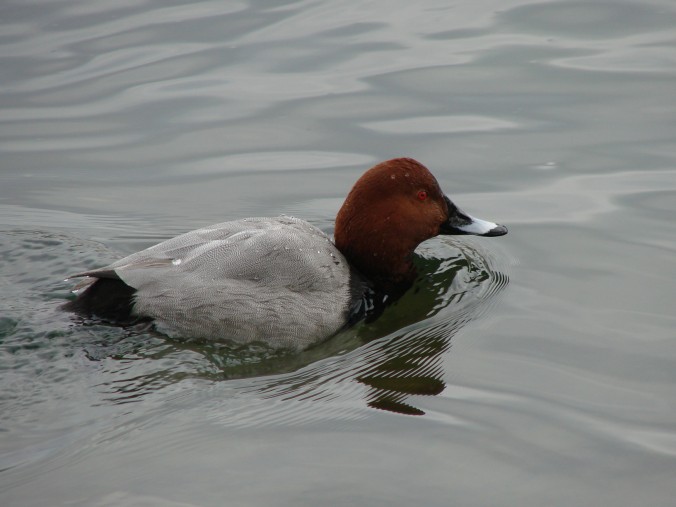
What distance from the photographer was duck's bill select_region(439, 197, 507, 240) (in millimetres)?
6516

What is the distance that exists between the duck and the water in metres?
0.14

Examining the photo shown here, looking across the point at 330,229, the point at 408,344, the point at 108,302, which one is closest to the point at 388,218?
the point at 408,344

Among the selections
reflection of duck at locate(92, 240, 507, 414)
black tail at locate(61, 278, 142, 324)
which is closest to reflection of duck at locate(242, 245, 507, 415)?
reflection of duck at locate(92, 240, 507, 414)

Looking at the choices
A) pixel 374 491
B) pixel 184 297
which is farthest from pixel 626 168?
pixel 374 491

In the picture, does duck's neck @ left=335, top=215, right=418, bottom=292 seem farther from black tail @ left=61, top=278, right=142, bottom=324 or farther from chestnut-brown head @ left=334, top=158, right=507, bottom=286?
black tail @ left=61, top=278, right=142, bottom=324

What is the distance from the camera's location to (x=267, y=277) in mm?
5613

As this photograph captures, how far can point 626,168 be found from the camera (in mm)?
7793

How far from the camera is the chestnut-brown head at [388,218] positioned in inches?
246

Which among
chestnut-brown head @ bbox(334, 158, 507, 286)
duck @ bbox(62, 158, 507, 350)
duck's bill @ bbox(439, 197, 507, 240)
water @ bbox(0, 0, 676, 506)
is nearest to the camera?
water @ bbox(0, 0, 676, 506)

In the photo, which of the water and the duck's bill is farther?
the duck's bill

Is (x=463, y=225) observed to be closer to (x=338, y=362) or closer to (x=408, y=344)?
(x=408, y=344)

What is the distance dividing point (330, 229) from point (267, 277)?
1.81 metres

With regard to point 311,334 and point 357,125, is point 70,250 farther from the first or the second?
point 357,125

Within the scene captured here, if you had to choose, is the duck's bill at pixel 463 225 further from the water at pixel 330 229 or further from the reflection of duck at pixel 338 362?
the reflection of duck at pixel 338 362
